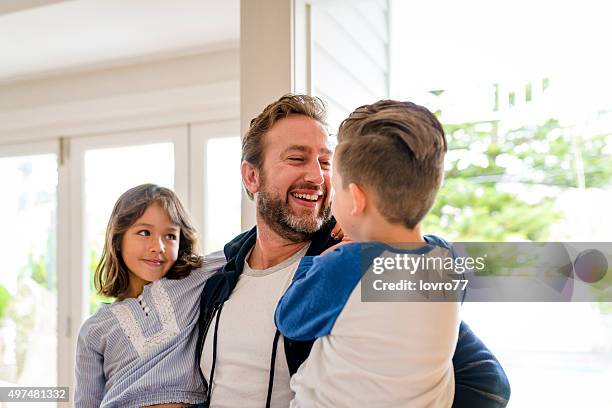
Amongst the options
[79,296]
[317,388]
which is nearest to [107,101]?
[79,296]

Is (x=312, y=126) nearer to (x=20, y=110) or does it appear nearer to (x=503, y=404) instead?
(x=503, y=404)

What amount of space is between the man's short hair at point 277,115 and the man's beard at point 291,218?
0.10 metres

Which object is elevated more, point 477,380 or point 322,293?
point 322,293

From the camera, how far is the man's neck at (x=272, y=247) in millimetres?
1547

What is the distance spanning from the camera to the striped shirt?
1.48 metres

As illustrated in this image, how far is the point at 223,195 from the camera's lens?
298 centimetres

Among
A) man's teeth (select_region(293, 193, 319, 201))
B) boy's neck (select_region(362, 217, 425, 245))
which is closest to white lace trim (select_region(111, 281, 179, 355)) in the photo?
man's teeth (select_region(293, 193, 319, 201))

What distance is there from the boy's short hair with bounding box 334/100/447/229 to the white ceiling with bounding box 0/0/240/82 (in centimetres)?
146

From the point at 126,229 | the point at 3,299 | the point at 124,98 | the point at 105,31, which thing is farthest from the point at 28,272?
the point at 126,229

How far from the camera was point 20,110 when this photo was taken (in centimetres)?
346

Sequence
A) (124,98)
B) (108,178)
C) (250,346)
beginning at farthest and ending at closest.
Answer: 1. (108,178)
2. (124,98)
3. (250,346)

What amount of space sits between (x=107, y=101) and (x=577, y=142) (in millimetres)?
2216

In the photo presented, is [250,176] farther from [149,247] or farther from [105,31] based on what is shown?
[105,31]

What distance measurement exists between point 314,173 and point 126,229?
1.89ft
